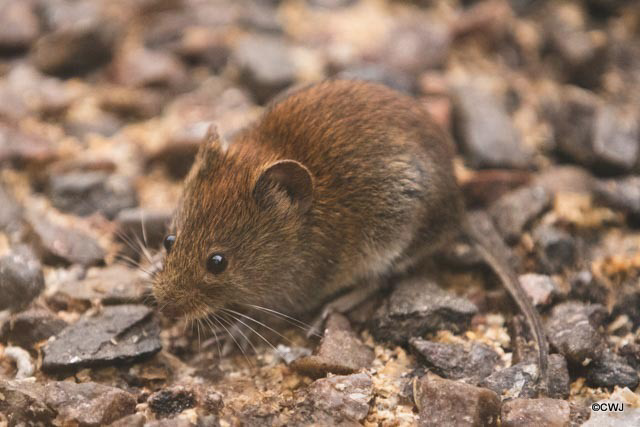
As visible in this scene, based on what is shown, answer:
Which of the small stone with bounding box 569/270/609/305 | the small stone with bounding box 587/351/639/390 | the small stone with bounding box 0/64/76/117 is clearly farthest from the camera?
the small stone with bounding box 0/64/76/117

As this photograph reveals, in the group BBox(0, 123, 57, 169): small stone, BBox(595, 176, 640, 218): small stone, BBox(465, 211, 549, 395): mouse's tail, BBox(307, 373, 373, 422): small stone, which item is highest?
BBox(0, 123, 57, 169): small stone

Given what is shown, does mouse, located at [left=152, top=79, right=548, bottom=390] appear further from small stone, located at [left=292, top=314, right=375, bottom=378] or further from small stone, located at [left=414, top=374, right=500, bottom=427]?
small stone, located at [left=414, top=374, right=500, bottom=427]

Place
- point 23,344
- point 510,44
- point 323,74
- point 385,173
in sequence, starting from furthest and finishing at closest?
point 510,44 → point 323,74 → point 385,173 → point 23,344

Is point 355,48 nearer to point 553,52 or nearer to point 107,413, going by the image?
point 553,52

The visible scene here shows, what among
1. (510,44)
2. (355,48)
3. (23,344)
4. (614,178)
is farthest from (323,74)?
(23,344)

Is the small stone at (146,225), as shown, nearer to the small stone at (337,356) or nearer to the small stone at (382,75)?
the small stone at (337,356)

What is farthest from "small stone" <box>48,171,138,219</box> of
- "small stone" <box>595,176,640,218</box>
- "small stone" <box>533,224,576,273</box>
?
"small stone" <box>595,176,640,218</box>

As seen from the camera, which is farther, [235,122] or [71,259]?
[235,122]
